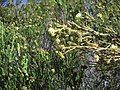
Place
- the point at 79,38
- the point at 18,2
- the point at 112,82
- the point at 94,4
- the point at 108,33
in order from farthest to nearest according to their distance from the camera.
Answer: the point at 18,2 < the point at 94,4 < the point at 112,82 < the point at 108,33 < the point at 79,38

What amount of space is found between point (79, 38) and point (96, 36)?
1.19 feet

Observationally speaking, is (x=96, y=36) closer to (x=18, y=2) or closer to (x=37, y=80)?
(x=37, y=80)

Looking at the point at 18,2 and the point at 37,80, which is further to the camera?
the point at 18,2

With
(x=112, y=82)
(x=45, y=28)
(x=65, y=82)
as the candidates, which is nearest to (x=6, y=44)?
(x=45, y=28)

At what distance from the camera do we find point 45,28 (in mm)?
7203

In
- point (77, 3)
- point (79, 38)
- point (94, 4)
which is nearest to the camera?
point (79, 38)

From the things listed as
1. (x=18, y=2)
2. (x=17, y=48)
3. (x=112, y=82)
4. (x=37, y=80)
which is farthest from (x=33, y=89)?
(x=18, y=2)

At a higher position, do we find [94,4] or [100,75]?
[94,4]

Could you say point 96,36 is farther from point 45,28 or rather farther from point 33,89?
point 45,28

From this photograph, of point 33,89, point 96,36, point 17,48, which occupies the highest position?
point 96,36

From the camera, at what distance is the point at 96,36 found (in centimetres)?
483

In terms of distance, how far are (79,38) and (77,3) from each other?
8.35ft

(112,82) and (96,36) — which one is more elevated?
(96,36)

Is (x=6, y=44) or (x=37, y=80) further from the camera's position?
(x=6, y=44)
